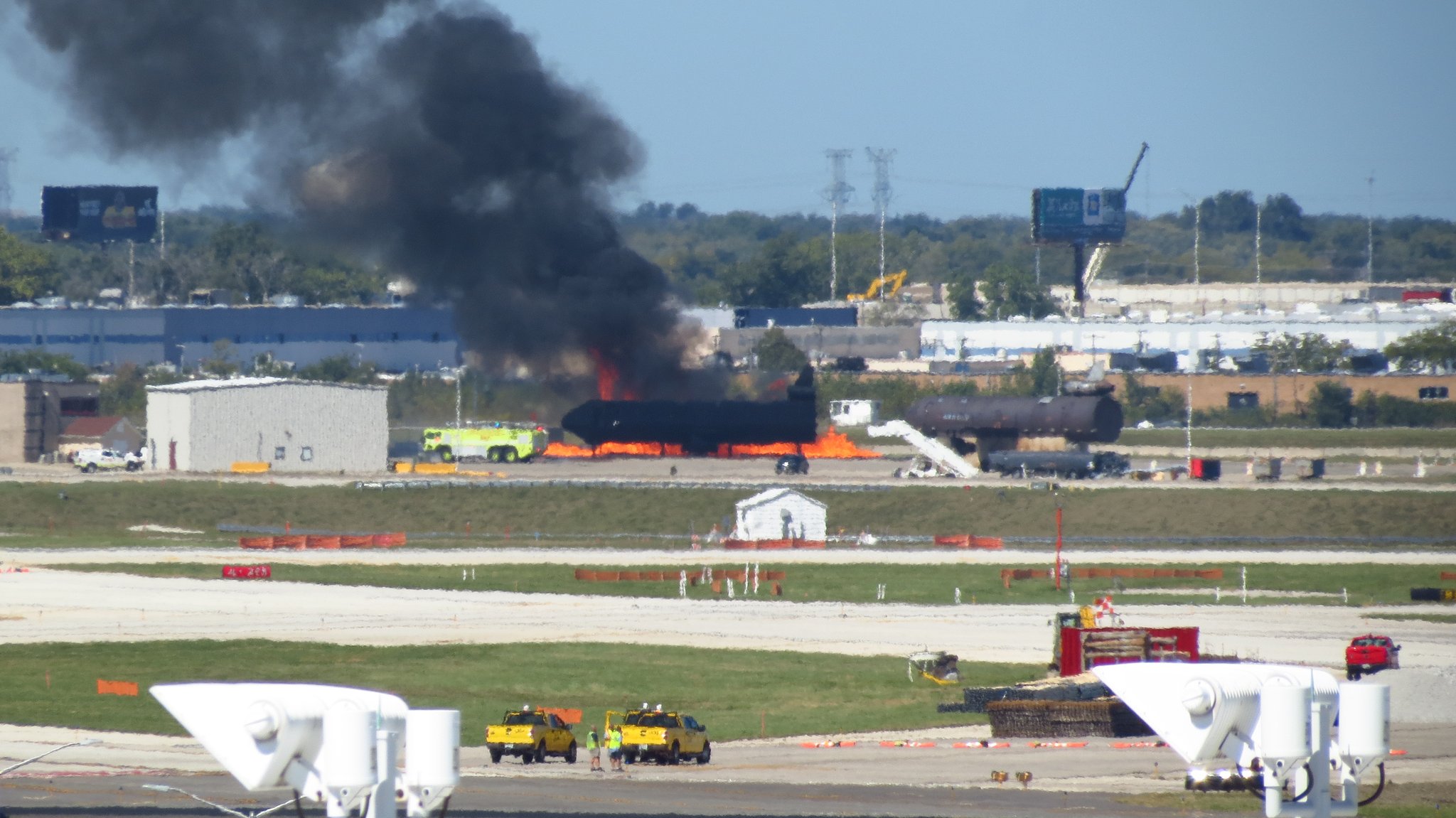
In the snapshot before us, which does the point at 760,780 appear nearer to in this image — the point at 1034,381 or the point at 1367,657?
the point at 1367,657

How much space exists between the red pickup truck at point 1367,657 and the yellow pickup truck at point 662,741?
21.1 m

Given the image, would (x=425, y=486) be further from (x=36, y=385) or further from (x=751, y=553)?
(x=36, y=385)

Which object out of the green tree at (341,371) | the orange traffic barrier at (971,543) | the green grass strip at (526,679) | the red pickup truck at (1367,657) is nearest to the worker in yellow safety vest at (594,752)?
the green grass strip at (526,679)

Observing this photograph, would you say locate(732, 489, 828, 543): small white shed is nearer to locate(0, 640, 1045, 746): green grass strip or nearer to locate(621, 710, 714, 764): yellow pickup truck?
locate(0, 640, 1045, 746): green grass strip

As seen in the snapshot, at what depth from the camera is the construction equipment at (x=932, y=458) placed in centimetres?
11425

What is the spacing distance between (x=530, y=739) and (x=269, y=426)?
276 feet

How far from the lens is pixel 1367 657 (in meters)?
51.8

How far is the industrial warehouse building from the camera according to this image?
11750 centimetres

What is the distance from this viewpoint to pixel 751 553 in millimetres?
87875

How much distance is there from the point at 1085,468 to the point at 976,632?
50.3m

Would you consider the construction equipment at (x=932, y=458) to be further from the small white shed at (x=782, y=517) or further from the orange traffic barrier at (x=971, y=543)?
the small white shed at (x=782, y=517)

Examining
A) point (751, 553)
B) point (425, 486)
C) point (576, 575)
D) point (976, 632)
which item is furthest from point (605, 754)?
point (425, 486)

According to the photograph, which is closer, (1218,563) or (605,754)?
(605,754)

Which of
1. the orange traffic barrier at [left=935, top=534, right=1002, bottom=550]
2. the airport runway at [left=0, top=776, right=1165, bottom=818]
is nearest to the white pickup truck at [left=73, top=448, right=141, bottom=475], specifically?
the orange traffic barrier at [left=935, top=534, right=1002, bottom=550]
